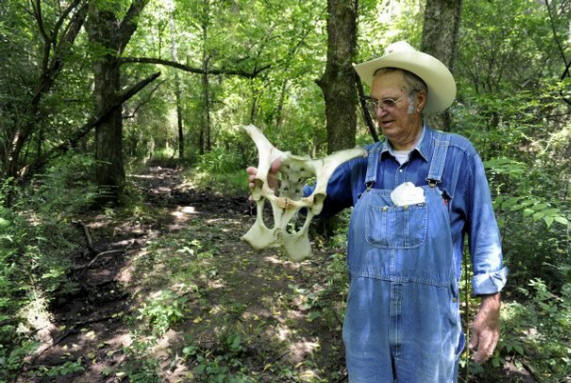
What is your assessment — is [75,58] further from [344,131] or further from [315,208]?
[315,208]

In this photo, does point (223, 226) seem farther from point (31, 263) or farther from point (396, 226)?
point (396, 226)

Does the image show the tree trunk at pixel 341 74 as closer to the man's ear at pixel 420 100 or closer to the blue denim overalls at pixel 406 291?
the man's ear at pixel 420 100

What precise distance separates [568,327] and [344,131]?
377cm

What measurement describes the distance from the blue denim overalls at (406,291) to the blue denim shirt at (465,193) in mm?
63

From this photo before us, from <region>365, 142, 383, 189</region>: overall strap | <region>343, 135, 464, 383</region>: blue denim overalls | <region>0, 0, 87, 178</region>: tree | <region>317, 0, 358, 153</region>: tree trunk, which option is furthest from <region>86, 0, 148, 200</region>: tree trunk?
<region>343, 135, 464, 383</region>: blue denim overalls

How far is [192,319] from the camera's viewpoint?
14.2 ft

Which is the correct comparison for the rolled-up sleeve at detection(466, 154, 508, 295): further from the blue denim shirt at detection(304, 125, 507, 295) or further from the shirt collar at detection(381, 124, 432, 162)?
the shirt collar at detection(381, 124, 432, 162)

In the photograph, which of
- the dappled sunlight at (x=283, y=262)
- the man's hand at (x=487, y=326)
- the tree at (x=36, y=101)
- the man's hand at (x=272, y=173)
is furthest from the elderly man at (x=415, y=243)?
the tree at (x=36, y=101)

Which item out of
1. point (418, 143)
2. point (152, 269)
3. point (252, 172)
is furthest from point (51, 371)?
point (418, 143)

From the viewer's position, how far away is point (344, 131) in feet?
19.2

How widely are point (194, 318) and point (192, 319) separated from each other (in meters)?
0.03

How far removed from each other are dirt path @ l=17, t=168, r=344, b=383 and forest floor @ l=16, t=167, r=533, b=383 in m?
0.01

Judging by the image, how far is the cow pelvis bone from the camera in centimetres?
217

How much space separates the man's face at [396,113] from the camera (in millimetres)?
1914
